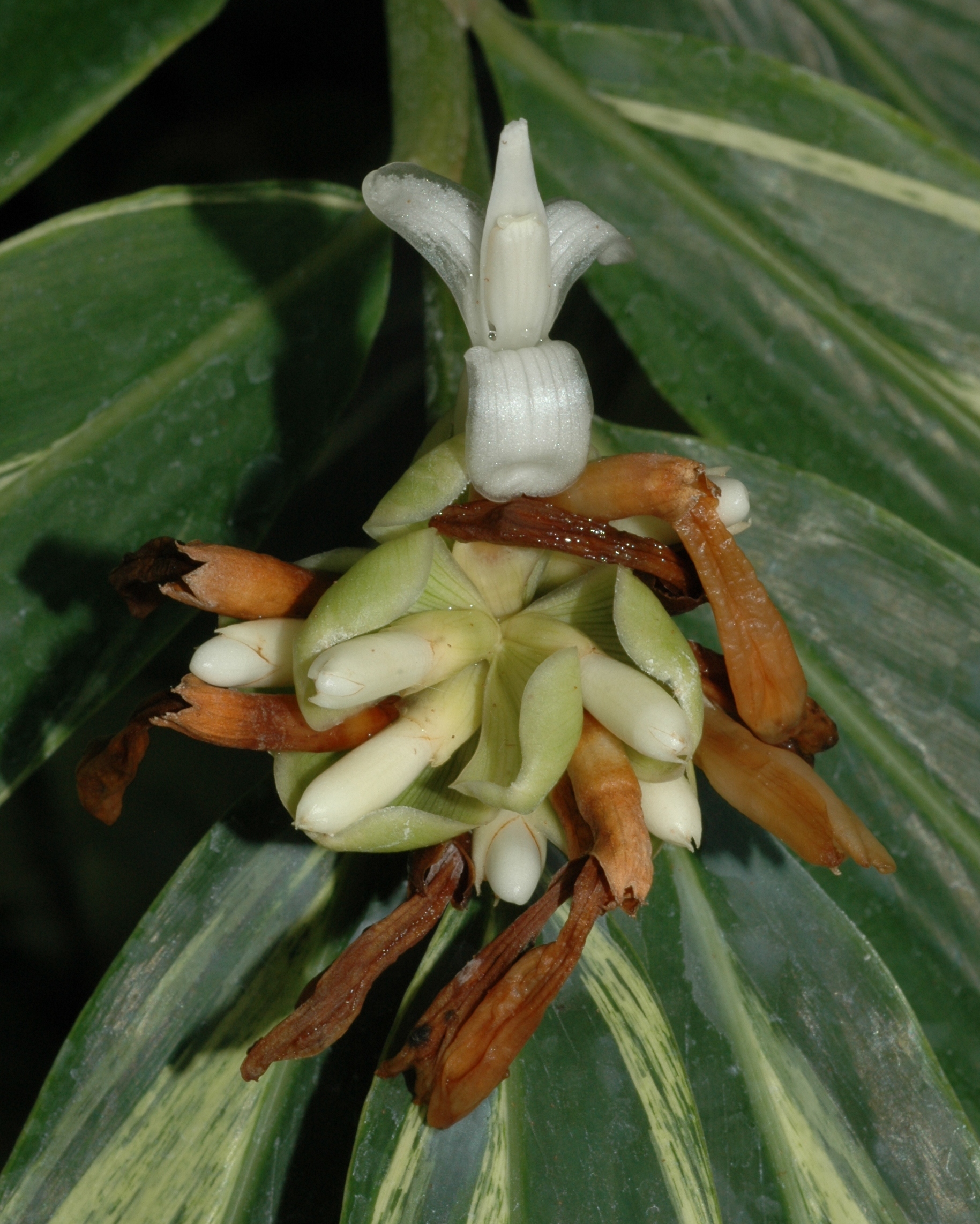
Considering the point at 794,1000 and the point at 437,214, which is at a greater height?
the point at 437,214

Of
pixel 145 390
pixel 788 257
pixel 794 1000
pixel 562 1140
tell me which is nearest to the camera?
pixel 562 1140

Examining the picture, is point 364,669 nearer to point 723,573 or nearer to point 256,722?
point 256,722

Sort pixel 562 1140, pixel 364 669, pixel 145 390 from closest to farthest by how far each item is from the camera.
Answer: pixel 364 669 < pixel 562 1140 < pixel 145 390

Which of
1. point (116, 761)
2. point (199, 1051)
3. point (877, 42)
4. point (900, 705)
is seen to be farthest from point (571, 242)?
point (877, 42)

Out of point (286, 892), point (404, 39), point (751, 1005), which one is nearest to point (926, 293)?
point (404, 39)

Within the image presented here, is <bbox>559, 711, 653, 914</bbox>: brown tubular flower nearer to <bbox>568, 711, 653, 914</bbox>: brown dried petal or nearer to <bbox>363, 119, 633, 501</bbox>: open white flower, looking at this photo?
<bbox>568, 711, 653, 914</bbox>: brown dried petal

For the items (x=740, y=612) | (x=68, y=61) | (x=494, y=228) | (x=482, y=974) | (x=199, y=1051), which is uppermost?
(x=68, y=61)

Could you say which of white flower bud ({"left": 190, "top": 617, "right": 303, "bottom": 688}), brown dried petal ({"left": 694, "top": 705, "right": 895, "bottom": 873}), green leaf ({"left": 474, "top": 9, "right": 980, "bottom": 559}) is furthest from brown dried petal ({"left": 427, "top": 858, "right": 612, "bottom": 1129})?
green leaf ({"left": 474, "top": 9, "right": 980, "bottom": 559})
